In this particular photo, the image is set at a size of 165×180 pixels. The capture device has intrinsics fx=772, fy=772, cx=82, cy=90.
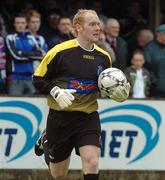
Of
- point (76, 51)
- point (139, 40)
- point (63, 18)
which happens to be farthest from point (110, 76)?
point (139, 40)

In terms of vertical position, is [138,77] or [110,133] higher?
[138,77]

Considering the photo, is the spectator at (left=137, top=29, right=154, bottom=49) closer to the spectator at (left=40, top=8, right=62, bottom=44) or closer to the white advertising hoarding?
the spectator at (left=40, top=8, right=62, bottom=44)

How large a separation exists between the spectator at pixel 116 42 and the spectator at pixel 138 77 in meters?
0.39

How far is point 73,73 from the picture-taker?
8.12 metres

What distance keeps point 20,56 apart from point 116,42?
191 centimetres

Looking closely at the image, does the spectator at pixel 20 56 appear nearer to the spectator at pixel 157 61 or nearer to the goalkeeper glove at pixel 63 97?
the spectator at pixel 157 61

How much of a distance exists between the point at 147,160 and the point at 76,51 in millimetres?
3969

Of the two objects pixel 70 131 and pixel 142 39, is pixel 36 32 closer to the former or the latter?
pixel 142 39

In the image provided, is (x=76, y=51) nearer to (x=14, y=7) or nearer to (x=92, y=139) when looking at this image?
(x=92, y=139)

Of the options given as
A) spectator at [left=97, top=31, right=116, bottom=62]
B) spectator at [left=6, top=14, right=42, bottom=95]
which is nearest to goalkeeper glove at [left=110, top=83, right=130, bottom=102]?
spectator at [left=6, top=14, right=42, bottom=95]

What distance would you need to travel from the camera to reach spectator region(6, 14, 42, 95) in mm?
11633

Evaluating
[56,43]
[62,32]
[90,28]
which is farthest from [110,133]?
[90,28]

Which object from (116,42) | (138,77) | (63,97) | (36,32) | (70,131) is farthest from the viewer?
(116,42)

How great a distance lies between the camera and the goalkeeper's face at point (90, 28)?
8.08 m
